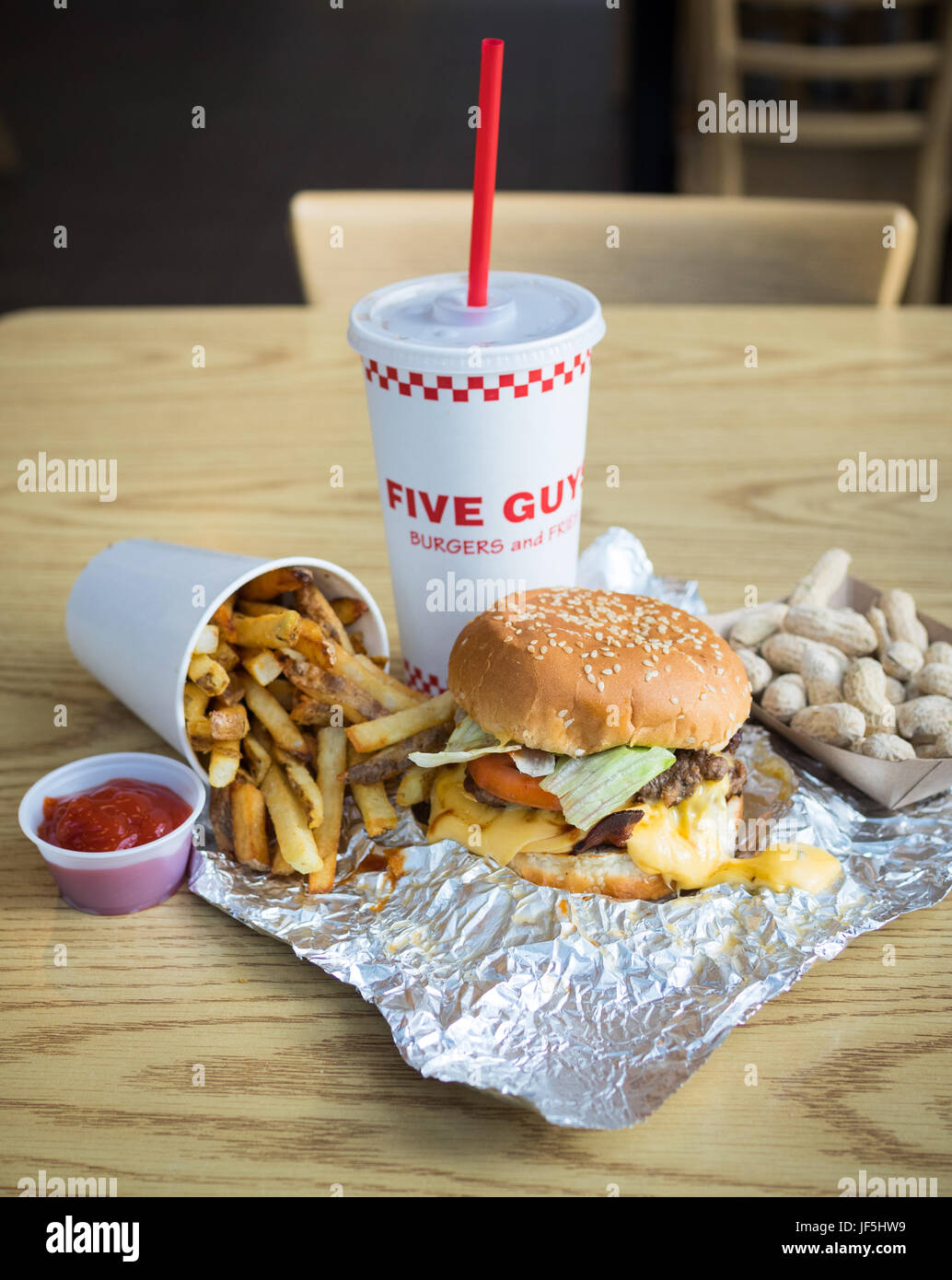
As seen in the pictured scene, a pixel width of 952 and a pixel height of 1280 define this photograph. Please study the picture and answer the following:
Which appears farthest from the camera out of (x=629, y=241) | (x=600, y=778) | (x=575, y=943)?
(x=629, y=241)

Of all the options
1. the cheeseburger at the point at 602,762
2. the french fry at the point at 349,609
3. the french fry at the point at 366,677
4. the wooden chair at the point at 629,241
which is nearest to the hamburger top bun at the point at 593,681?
the cheeseburger at the point at 602,762

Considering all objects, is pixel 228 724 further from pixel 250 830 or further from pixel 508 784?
pixel 508 784

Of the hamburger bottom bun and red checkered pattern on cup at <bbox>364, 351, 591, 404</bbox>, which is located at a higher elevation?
red checkered pattern on cup at <bbox>364, 351, 591, 404</bbox>

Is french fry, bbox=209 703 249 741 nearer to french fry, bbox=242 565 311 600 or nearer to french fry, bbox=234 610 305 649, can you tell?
french fry, bbox=234 610 305 649

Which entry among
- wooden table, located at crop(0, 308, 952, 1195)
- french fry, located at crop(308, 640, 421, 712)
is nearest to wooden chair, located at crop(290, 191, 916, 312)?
wooden table, located at crop(0, 308, 952, 1195)

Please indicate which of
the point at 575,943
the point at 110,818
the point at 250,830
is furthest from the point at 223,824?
the point at 575,943

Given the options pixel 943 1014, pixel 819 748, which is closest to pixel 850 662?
pixel 819 748

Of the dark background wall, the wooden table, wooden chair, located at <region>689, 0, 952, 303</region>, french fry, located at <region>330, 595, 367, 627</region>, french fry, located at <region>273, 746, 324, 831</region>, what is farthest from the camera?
the dark background wall
